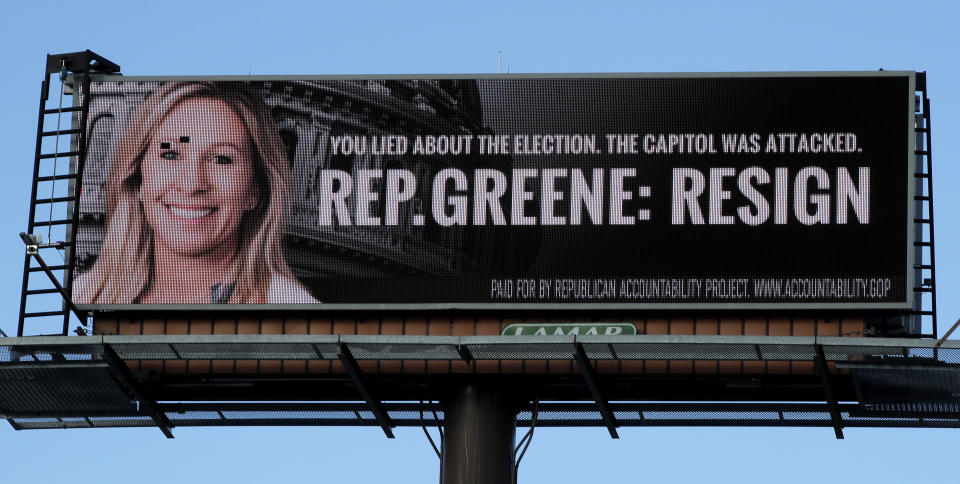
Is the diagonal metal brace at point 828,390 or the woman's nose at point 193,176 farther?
the woman's nose at point 193,176

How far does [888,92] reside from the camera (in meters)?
32.1

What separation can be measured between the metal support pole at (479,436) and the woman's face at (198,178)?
4.16 m

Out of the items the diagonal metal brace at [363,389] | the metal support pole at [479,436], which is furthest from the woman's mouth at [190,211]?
the metal support pole at [479,436]

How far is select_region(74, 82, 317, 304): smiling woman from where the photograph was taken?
107 ft

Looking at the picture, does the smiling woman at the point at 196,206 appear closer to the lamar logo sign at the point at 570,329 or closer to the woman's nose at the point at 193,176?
the woman's nose at the point at 193,176

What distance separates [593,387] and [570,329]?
3.18ft

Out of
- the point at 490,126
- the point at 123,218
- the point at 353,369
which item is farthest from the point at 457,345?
the point at 123,218

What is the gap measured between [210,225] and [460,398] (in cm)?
453

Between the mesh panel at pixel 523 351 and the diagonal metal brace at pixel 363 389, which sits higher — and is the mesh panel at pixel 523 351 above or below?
above

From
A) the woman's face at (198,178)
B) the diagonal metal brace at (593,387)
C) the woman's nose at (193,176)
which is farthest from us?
the woman's nose at (193,176)

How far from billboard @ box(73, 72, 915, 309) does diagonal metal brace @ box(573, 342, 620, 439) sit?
1.18 metres

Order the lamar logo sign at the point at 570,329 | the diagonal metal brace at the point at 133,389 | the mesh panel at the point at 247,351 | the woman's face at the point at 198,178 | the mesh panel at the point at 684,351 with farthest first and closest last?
the woman's face at the point at 198,178
the lamar logo sign at the point at 570,329
the diagonal metal brace at the point at 133,389
the mesh panel at the point at 247,351
the mesh panel at the point at 684,351

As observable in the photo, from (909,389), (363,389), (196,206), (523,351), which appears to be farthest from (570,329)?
(196,206)

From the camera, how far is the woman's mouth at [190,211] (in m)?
33.1
